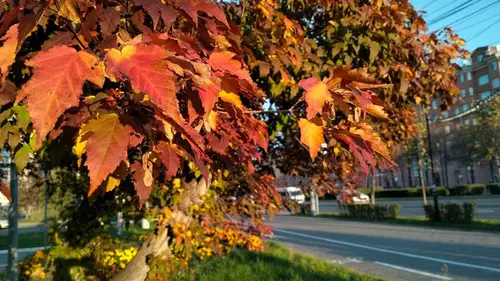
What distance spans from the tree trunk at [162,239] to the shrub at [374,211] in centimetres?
1848

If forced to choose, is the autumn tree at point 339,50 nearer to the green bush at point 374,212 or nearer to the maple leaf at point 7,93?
the maple leaf at point 7,93

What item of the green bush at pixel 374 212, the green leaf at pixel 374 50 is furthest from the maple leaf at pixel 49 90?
the green bush at pixel 374 212

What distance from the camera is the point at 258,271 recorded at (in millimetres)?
6406

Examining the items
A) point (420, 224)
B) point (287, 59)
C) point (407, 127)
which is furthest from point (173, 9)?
point (420, 224)

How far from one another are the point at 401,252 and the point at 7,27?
11616 mm

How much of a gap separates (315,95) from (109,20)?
1.93 ft

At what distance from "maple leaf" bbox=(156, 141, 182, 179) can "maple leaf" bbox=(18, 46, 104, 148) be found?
1.13 feet

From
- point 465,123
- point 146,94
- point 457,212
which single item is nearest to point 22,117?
point 146,94

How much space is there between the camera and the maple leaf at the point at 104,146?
912 millimetres

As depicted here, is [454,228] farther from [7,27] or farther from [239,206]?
[7,27]

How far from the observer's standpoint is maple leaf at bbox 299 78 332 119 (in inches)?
46.2

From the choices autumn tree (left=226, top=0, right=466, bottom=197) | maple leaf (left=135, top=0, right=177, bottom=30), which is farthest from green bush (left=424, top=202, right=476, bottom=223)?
maple leaf (left=135, top=0, right=177, bottom=30)

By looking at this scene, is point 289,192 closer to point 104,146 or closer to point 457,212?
point 104,146

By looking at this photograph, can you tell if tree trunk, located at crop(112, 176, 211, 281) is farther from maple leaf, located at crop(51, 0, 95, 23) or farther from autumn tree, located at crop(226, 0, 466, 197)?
maple leaf, located at crop(51, 0, 95, 23)
